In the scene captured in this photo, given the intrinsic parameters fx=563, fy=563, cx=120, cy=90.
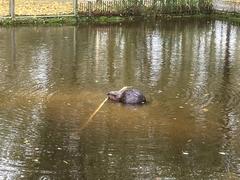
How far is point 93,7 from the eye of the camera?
95.6ft

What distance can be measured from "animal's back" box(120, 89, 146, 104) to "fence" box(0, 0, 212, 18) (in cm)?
1528

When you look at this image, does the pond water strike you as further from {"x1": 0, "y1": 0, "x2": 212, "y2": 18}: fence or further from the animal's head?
{"x1": 0, "y1": 0, "x2": 212, "y2": 18}: fence

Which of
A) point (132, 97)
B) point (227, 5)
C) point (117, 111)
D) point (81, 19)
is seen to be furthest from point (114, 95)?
point (227, 5)

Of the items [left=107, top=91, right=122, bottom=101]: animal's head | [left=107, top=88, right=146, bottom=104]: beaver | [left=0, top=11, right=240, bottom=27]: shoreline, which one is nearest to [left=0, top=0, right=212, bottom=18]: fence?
[left=0, top=11, right=240, bottom=27]: shoreline

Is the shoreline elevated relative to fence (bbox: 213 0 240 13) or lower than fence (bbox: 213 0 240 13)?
lower

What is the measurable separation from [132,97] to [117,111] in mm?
772

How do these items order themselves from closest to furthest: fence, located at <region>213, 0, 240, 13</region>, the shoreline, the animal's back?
the animal's back
the shoreline
fence, located at <region>213, 0, 240, 13</region>

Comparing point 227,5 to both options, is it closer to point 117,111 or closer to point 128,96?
point 128,96

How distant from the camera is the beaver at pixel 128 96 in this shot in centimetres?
1292

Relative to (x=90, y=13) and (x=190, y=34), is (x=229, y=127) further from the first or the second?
(x=90, y=13)

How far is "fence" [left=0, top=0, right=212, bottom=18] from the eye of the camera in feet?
94.3

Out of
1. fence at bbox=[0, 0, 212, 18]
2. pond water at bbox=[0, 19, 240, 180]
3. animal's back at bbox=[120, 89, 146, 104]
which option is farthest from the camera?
fence at bbox=[0, 0, 212, 18]

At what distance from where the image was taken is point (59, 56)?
18953mm

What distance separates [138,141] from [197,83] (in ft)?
17.1
